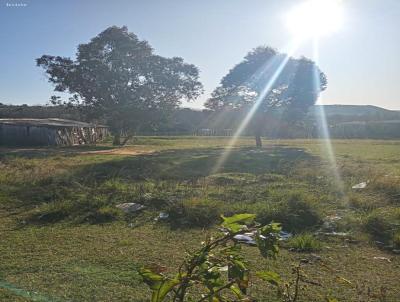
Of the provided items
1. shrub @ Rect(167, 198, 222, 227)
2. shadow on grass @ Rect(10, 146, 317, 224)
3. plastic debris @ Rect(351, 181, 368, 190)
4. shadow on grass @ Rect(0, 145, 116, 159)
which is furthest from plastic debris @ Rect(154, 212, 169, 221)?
shadow on grass @ Rect(0, 145, 116, 159)

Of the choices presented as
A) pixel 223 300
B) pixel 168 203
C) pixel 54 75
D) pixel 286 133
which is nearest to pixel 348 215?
pixel 168 203

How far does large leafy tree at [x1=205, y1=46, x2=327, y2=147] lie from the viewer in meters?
33.3

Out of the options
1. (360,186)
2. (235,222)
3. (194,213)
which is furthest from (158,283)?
(360,186)

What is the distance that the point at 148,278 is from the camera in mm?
1327

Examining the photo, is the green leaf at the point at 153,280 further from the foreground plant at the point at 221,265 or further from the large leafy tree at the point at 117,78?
the large leafy tree at the point at 117,78

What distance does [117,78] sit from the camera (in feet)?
109

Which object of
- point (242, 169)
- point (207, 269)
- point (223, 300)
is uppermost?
point (207, 269)

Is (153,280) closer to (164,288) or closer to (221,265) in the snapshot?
(164,288)

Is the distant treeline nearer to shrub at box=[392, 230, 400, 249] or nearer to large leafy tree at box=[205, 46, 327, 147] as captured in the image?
large leafy tree at box=[205, 46, 327, 147]

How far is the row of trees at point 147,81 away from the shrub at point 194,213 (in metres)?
26.0

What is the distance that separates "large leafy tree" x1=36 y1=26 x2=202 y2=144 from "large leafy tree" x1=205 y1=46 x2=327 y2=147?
5206 millimetres

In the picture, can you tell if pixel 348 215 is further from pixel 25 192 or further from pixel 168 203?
pixel 25 192

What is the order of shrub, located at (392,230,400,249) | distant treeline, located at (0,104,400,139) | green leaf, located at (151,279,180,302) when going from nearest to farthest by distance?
green leaf, located at (151,279,180,302) → shrub, located at (392,230,400,249) → distant treeline, located at (0,104,400,139)

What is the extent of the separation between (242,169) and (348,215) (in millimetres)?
8934
